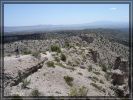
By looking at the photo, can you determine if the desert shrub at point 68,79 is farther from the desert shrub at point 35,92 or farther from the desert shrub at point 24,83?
the desert shrub at point 35,92

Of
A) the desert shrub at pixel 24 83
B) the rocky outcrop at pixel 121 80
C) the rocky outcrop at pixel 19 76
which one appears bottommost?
the rocky outcrop at pixel 121 80

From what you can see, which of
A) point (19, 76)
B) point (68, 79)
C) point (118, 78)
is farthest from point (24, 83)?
point (118, 78)

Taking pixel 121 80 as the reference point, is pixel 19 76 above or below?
above

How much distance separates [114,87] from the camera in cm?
2398

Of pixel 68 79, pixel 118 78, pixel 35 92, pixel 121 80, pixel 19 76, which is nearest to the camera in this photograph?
pixel 35 92

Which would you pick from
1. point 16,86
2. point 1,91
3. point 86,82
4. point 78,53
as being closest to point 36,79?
point 16,86

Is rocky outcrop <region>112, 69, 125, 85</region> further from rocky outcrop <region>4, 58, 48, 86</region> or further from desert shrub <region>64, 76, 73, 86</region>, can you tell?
rocky outcrop <region>4, 58, 48, 86</region>

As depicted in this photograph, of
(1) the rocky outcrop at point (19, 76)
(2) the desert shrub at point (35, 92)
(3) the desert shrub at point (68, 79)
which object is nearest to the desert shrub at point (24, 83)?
(1) the rocky outcrop at point (19, 76)

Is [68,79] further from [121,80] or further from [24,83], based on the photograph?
[121,80]

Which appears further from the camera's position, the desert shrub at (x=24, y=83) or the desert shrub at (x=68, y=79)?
the desert shrub at (x=68, y=79)

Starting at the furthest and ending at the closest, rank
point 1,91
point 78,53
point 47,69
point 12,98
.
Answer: point 78,53 < point 47,69 < point 1,91 < point 12,98

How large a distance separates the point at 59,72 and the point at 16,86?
16.2ft

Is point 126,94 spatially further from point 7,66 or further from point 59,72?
point 7,66

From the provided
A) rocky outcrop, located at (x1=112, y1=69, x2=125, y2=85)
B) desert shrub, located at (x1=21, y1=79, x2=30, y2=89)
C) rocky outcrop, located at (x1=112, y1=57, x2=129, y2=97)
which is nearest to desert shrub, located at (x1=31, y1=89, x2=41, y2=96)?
desert shrub, located at (x1=21, y1=79, x2=30, y2=89)
